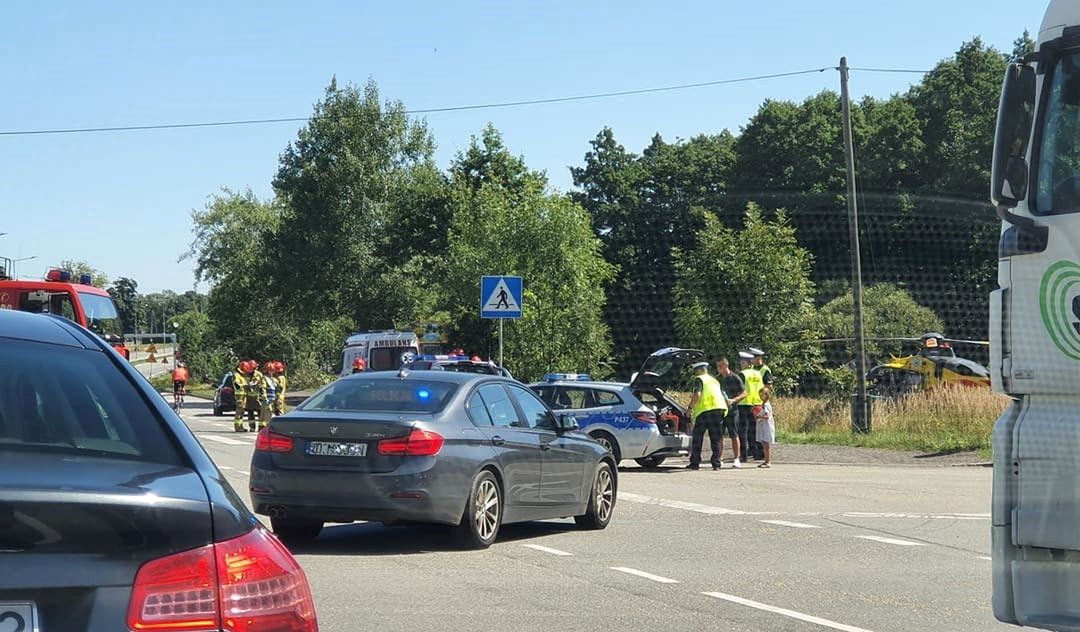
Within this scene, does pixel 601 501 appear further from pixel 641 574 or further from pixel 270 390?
pixel 270 390

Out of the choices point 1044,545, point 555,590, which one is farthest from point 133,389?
point 555,590

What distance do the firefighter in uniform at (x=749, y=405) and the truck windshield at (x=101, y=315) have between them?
1159cm

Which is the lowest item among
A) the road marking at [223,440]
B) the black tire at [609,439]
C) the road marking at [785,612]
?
the road marking at [785,612]

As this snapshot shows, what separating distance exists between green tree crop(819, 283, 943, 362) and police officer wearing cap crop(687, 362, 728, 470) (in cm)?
3043

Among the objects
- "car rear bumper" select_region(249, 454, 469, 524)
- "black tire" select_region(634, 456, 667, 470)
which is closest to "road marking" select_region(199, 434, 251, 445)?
"black tire" select_region(634, 456, 667, 470)

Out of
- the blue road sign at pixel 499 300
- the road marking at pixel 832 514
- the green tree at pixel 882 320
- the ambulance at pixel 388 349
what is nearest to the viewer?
the road marking at pixel 832 514

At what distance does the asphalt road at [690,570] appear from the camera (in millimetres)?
8125

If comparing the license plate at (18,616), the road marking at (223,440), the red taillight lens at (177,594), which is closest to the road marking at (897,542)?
the red taillight lens at (177,594)

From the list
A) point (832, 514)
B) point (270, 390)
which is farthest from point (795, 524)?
point (270, 390)

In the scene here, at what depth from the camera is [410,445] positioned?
1071 centimetres

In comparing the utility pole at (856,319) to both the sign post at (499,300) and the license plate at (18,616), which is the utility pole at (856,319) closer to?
the sign post at (499,300)

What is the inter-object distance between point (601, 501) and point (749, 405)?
370 inches

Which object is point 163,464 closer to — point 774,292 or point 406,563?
point 406,563

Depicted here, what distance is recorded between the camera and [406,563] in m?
10.4
